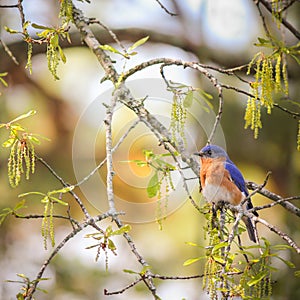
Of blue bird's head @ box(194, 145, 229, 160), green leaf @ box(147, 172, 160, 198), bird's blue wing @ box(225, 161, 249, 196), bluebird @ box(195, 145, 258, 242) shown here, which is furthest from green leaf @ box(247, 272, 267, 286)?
blue bird's head @ box(194, 145, 229, 160)

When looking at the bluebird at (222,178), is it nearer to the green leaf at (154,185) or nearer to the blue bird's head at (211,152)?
the blue bird's head at (211,152)

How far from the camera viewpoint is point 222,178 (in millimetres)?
4117

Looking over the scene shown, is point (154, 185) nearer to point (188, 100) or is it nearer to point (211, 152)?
point (188, 100)

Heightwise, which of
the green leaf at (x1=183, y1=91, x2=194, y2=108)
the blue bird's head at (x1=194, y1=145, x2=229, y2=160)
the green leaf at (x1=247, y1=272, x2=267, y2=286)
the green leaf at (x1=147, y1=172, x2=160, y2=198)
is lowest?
the green leaf at (x1=247, y1=272, x2=267, y2=286)

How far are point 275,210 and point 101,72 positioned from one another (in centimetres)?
293

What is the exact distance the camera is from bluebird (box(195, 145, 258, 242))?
12.6ft

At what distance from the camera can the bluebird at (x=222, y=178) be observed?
152 inches

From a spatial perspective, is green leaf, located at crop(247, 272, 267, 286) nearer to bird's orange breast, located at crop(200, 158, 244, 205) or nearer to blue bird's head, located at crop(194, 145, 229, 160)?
bird's orange breast, located at crop(200, 158, 244, 205)

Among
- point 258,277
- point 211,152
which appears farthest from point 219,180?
point 258,277

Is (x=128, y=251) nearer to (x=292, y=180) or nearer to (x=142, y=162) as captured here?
(x=292, y=180)

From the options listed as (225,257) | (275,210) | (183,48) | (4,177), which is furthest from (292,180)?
(225,257)

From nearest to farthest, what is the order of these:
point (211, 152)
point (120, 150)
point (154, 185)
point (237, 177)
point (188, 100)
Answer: point (188, 100)
point (154, 185)
point (237, 177)
point (211, 152)
point (120, 150)

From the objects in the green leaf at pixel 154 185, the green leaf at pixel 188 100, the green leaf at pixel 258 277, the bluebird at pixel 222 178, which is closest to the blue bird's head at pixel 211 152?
the bluebird at pixel 222 178

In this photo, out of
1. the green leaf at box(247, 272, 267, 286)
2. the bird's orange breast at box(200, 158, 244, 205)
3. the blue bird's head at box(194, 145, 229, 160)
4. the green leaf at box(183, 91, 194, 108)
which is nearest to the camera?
the green leaf at box(247, 272, 267, 286)
